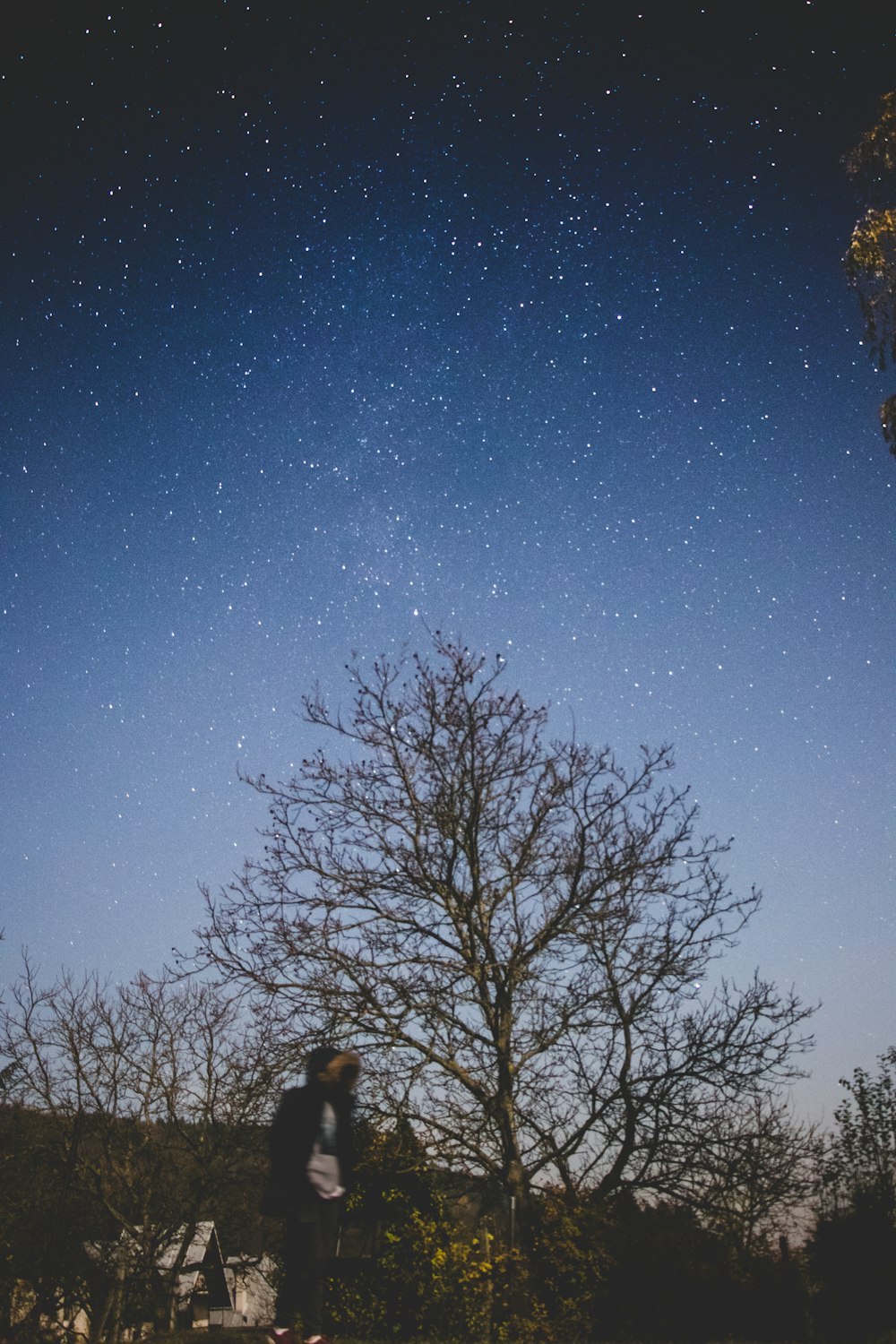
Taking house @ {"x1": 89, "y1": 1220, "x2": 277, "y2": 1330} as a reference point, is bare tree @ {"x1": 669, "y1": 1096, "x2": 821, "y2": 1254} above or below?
above

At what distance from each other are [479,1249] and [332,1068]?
27.4 feet

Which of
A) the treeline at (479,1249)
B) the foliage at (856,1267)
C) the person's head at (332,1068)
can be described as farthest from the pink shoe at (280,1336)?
the foliage at (856,1267)

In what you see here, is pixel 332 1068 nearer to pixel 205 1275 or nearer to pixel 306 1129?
pixel 306 1129

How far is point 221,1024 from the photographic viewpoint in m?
25.7

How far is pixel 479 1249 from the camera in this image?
11.0 m

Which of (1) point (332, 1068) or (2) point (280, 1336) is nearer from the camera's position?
(2) point (280, 1336)

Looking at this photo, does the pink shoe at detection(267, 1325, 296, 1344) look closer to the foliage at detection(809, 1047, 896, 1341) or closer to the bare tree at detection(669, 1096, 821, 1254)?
the bare tree at detection(669, 1096, 821, 1254)

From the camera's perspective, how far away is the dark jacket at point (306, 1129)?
445 cm

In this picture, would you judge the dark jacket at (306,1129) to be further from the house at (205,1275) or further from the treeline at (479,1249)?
the house at (205,1275)

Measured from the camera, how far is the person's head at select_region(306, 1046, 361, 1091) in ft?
15.2

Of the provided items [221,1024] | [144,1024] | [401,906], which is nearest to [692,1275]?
[401,906]

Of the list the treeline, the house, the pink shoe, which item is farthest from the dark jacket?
the house

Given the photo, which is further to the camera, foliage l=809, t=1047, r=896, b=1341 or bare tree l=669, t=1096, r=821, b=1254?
foliage l=809, t=1047, r=896, b=1341

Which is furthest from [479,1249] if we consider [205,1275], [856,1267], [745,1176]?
[205,1275]
